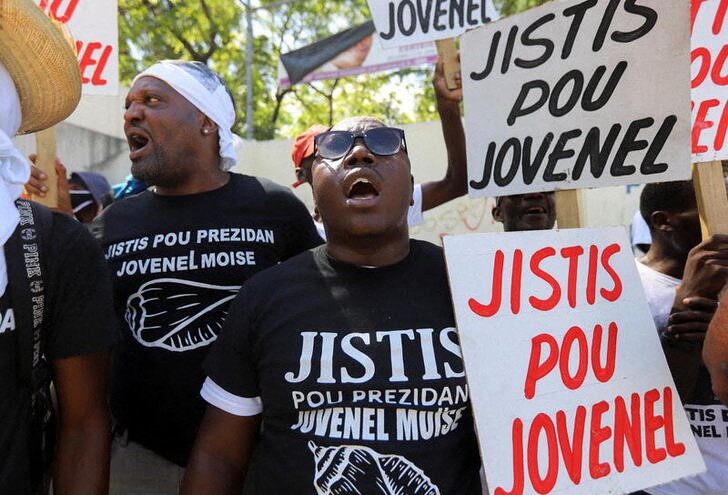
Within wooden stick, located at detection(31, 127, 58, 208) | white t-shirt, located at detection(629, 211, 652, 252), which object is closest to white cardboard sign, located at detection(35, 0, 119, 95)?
wooden stick, located at detection(31, 127, 58, 208)

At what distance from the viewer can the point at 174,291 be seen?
A: 2223mm

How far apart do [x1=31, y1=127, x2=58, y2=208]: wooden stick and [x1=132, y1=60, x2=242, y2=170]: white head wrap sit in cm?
42

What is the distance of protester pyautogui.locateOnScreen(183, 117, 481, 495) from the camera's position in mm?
1657

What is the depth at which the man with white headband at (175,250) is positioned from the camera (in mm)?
2221

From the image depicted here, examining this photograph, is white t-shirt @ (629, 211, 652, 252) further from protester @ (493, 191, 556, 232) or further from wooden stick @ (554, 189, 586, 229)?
wooden stick @ (554, 189, 586, 229)

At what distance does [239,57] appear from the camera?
1712 centimetres

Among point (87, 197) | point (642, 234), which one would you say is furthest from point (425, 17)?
point (642, 234)

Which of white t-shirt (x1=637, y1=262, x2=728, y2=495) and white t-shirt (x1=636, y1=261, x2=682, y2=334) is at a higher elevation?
white t-shirt (x1=636, y1=261, x2=682, y2=334)

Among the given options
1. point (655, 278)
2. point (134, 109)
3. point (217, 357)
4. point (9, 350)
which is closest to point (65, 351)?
point (9, 350)

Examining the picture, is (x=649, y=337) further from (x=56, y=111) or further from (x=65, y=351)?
(x=56, y=111)

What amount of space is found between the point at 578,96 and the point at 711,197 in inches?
18.3

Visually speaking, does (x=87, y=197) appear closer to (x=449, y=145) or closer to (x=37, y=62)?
(x=449, y=145)

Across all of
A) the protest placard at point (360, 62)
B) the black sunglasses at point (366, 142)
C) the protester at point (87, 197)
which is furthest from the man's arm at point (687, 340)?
the protest placard at point (360, 62)

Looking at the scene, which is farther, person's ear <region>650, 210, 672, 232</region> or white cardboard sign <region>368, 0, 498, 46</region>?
white cardboard sign <region>368, 0, 498, 46</region>
